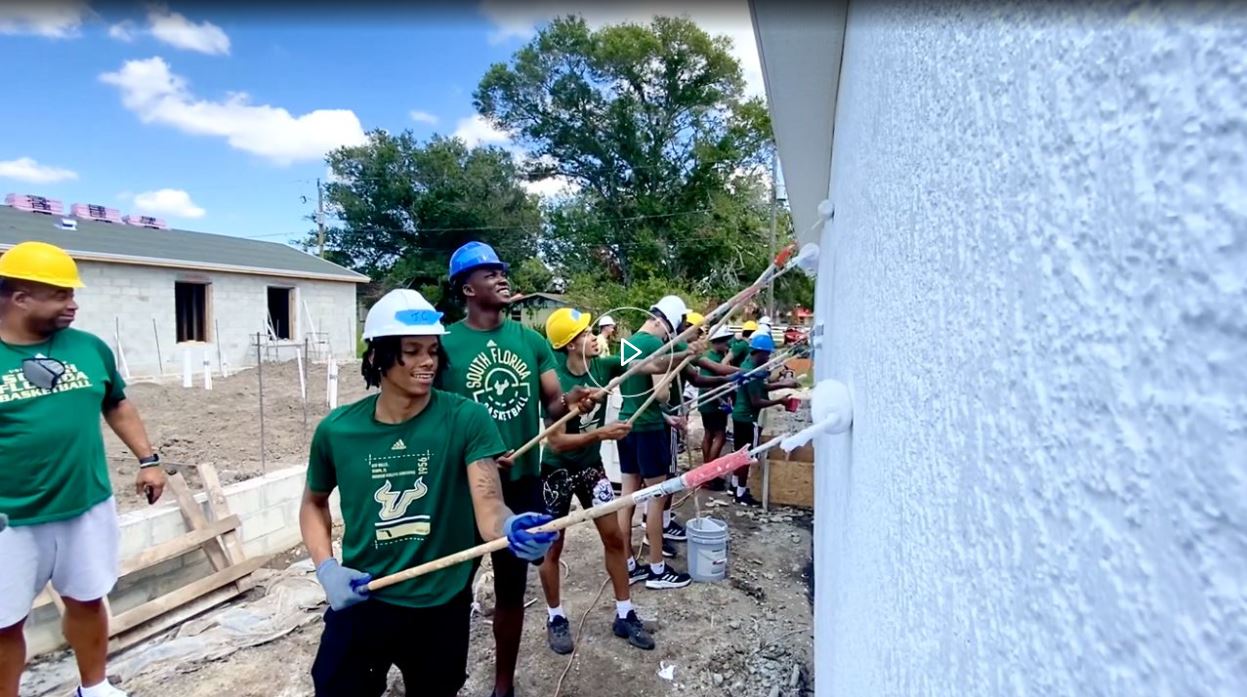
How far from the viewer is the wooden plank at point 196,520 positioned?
4754mm

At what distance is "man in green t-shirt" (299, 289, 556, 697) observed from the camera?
2.23 m

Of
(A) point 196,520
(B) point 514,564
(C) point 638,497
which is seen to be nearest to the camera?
(C) point 638,497

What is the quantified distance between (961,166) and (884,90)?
53 centimetres

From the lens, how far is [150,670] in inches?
148

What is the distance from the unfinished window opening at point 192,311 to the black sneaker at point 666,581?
16676 millimetres

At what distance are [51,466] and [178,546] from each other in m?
1.88

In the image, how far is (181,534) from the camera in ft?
15.7

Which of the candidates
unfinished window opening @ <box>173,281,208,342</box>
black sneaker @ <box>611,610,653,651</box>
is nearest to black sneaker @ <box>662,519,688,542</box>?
black sneaker @ <box>611,610,653,651</box>

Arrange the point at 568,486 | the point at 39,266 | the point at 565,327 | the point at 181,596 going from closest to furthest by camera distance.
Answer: the point at 39,266 → the point at 568,486 → the point at 565,327 → the point at 181,596

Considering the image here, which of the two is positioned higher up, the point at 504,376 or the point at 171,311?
the point at 171,311

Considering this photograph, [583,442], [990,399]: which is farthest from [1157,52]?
[583,442]
